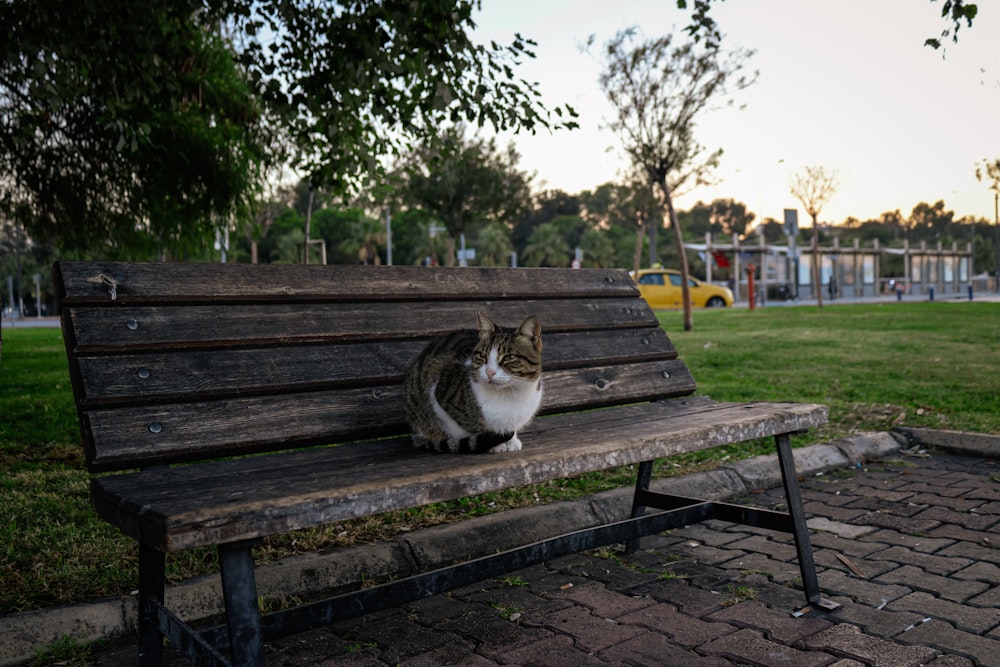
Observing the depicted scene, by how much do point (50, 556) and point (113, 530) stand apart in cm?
37

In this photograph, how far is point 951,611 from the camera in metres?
2.94

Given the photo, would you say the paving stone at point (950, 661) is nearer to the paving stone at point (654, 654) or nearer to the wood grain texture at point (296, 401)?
the paving stone at point (654, 654)

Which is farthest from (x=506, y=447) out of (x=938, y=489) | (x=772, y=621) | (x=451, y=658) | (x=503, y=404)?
(x=938, y=489)

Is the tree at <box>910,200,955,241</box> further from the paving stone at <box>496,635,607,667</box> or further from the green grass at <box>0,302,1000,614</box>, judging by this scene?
the paving stone at <box>496,635,607,667</box>

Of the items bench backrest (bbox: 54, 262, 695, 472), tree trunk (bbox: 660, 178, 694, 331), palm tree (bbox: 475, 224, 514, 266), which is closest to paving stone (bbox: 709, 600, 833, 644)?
bench backrest (bbox: 54, 262, 695, 472)

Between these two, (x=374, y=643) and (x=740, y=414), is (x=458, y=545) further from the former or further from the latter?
(x=740, y=414)

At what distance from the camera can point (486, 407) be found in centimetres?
259

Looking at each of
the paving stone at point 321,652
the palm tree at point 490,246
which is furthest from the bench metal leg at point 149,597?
the palm tree at point 490,246

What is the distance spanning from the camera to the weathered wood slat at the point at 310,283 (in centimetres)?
261

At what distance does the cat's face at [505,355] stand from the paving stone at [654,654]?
93 cm

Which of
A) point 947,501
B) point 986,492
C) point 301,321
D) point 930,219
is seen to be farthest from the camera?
point 930,219

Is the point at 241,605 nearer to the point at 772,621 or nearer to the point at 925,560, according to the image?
the point at 772,621

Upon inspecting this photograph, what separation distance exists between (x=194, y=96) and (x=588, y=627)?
8.35 meters

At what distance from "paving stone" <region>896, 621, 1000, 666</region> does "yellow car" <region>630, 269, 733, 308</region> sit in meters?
27.3
